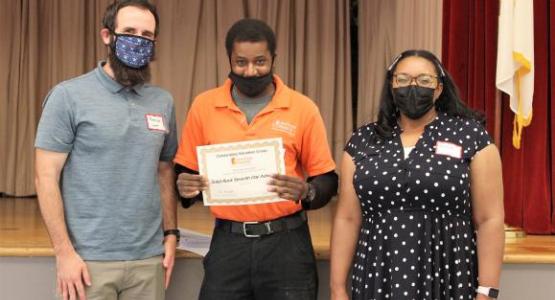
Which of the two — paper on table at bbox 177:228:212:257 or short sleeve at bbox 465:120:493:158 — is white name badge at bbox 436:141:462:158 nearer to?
short sleeve at bbox 465:120:493:158

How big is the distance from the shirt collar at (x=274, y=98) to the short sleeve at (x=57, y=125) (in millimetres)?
570

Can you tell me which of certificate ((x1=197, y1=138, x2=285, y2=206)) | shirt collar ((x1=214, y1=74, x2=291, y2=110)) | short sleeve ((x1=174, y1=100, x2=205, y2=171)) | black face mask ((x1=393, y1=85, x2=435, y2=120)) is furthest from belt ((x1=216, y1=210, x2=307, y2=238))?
black face mask ((x1=393, y1=85, x2=435, y2=120))

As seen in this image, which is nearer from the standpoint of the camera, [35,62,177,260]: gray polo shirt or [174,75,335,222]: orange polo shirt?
[35,62,177,260]: gray polo shirt

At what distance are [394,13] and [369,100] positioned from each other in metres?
1.04

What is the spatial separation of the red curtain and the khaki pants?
275 centimetres

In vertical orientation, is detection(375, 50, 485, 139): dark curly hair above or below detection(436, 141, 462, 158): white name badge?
above

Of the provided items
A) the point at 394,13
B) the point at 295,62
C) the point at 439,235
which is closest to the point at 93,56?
the point at 295,62

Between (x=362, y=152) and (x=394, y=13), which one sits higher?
(x=394, y=13)

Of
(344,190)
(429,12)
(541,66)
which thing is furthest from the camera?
(429,12)

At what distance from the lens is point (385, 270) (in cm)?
262

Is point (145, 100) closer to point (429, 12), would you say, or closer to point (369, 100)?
point (429, 12)

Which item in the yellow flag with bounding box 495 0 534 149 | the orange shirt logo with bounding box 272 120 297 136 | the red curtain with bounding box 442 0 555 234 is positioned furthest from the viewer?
the red curtain with bounding box 442 0 555 234

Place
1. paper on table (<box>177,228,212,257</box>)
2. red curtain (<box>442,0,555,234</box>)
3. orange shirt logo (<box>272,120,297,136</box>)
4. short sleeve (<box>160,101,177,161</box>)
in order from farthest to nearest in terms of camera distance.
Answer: red curtain (<box>442,0,555,234</box>), paper on table (<box>177,228,212,257</box>), short sleeve (<box>160,101,177,161</box>), orange shirt logo (<box>272,120,297,136</box>)

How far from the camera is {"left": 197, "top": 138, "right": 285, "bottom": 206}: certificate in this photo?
2602 millimetres
